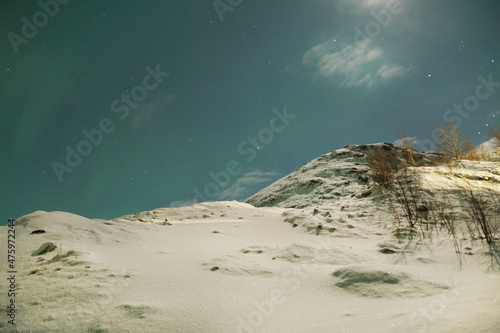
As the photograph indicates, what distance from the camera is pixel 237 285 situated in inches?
80.6

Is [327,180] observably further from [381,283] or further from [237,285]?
[237,285]

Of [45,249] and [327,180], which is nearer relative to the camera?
[45,249]

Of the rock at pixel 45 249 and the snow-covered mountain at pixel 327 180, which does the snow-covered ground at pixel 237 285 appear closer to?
the rock at pixel 45 249

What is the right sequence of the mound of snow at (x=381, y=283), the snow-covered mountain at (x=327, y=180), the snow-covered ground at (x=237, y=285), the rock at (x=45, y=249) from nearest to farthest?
the snow-covered ground at (x=237, y=285)
the mound of snow at (x=381, y=283)
the rock at (x=45, y=249)
the snow-covered mountain at (x=327, y=180)

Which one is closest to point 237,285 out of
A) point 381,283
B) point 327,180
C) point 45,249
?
point 381,283

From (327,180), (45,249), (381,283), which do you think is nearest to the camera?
(381,283)

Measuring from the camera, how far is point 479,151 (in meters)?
12.7

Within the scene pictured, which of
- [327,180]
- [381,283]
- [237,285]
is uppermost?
[327,180]

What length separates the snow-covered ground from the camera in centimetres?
145

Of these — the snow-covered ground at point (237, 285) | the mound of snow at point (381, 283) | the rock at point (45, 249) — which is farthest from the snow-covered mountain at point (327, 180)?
the rock at point (45, 249)

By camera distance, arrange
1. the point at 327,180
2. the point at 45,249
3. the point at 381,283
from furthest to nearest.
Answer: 1. the point at 327,180
2. the point at 45,249
3. the point at 381,283

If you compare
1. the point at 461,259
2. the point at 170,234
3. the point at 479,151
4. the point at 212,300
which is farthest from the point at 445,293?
the point at 479,151

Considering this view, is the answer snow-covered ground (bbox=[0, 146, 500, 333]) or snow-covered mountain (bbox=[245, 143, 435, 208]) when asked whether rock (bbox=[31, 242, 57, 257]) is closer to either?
snow-covered ground (bbox=[0, 146, 500, 333])

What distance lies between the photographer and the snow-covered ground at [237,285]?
1.45m
